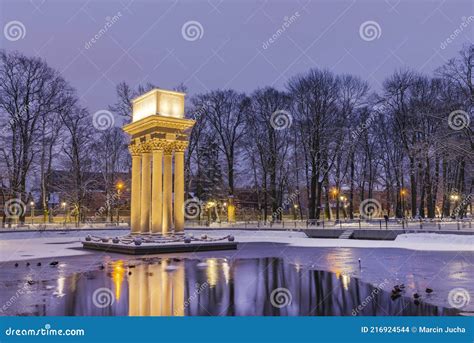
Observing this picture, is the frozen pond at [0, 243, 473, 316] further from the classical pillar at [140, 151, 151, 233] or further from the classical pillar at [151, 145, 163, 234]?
the classical pillar at [140, 151, 151, 233]

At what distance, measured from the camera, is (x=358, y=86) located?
5081cm

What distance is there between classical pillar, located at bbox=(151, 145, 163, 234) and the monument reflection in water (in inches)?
418

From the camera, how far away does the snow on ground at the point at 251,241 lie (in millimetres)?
26719

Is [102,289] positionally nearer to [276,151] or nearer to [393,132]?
[276,151]

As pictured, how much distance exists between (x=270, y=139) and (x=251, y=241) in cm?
1923

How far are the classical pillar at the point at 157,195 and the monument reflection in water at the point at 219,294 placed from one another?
10.6m

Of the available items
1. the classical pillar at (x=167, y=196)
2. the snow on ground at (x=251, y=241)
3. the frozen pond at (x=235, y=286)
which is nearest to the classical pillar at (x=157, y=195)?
the classical pillar at (x=167, y=196)

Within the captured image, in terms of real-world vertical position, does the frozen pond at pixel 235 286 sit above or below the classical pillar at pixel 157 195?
below

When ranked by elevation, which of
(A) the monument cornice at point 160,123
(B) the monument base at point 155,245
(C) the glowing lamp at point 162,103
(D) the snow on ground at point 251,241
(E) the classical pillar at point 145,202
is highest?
(C) the glowing lamp at point 162,103

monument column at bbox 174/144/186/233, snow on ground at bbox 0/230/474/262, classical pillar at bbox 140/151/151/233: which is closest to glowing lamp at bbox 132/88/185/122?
monument column at bbox 174/144/186/233

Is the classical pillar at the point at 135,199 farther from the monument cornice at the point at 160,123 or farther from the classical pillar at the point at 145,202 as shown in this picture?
the monument cornice at the point at 160,123

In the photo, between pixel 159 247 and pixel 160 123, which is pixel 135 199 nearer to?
pixel 160 123

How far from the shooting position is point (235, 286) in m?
13.6

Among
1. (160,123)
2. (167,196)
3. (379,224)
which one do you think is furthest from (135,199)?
(379,224)
